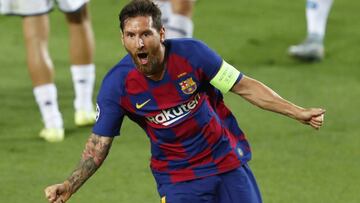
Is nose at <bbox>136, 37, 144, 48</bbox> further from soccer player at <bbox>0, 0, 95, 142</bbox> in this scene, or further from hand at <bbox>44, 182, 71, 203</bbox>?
soccer player at <bbox>0, 0, 95, 142</bbox>

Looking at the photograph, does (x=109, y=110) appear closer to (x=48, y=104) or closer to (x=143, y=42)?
(x=143, y=42)

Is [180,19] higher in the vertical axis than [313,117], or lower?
lower

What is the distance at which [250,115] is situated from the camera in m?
8.74

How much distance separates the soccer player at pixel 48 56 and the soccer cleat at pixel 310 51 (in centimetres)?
295

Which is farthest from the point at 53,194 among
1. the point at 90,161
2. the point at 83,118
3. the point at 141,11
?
the point at 83,118

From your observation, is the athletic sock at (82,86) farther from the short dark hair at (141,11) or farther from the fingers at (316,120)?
the fingers at (316,120)

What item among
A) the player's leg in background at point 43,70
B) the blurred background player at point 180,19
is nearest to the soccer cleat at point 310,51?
the blurred background player at point 180,19

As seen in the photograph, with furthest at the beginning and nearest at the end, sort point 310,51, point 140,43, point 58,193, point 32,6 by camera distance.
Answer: point 310,51, point 32,6, point 58,193, point 140,43

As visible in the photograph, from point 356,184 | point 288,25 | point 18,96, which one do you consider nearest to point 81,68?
point 18,96

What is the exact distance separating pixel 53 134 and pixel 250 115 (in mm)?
1726

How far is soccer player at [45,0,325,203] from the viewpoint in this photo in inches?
191

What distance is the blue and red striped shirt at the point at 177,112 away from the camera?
494 centimetres

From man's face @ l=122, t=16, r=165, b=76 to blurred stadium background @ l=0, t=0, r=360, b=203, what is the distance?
6.21ft

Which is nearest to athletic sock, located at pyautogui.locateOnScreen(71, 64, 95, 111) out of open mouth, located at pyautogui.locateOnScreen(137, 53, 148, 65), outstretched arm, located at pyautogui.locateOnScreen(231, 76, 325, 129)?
outstretched arm, located at pyautogui.locateOnScreen(231, 76, 325, 129)
